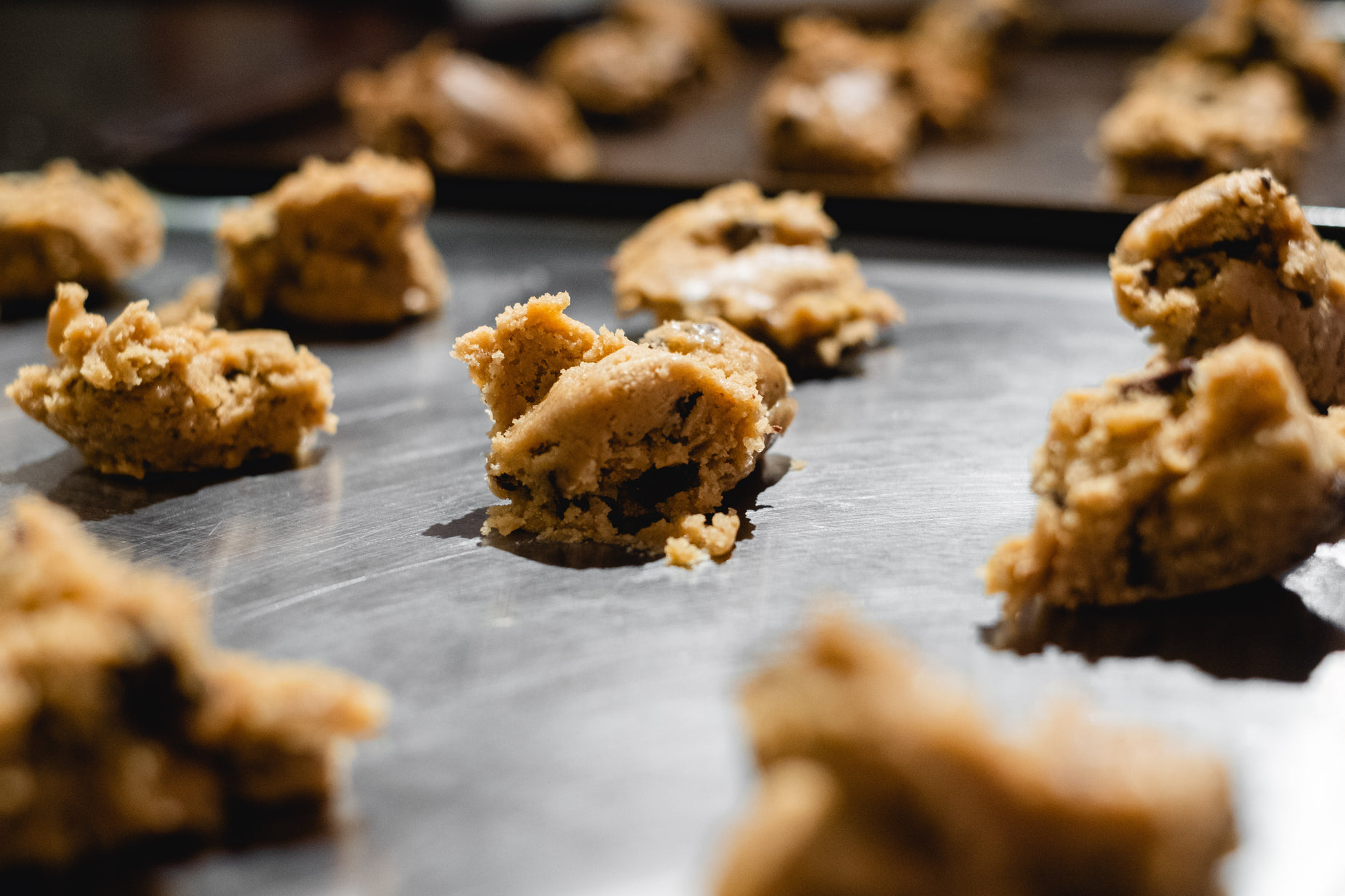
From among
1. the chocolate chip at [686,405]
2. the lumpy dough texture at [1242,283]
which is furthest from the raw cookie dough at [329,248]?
the lumpy dough texture at [1242,283]

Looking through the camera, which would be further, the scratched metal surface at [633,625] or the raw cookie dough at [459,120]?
the raw cookie dough at [459,120]

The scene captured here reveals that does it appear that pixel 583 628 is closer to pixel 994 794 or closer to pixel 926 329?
pixel 994 794

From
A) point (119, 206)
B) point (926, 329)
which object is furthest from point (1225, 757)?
point (119, 206)

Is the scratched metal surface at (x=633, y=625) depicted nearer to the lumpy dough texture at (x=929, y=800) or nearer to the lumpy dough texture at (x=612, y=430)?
the lumpy dough texture at (x=612, y=430)

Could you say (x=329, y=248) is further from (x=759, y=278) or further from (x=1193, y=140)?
(x=1193, y=140)

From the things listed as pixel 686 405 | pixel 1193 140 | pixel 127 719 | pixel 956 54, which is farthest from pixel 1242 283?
pixel 956 54

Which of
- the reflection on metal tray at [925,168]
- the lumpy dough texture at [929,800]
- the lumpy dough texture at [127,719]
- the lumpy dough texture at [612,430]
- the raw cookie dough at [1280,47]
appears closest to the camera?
the lumpy dough texture at [929,800]

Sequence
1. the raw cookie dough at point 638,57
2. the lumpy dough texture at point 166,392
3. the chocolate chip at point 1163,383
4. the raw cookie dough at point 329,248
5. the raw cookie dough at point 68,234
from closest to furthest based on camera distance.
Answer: the chocolate chip at point 1163,383 < the lumpy dough texture at point 166,392 < the raw cookie dough at point 329,248 < the raw cookie dough at point 68,234 < the raw cookie dough at point 638,57

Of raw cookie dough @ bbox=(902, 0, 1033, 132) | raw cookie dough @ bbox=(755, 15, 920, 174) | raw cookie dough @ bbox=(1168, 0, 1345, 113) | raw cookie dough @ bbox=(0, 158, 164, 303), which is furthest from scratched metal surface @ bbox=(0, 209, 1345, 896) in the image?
raw cookie dough @ bbox=(1168, 0, 1345, 113)

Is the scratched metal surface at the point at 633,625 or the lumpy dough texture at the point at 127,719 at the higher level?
the lumpy dough texture at the point at 127,719
